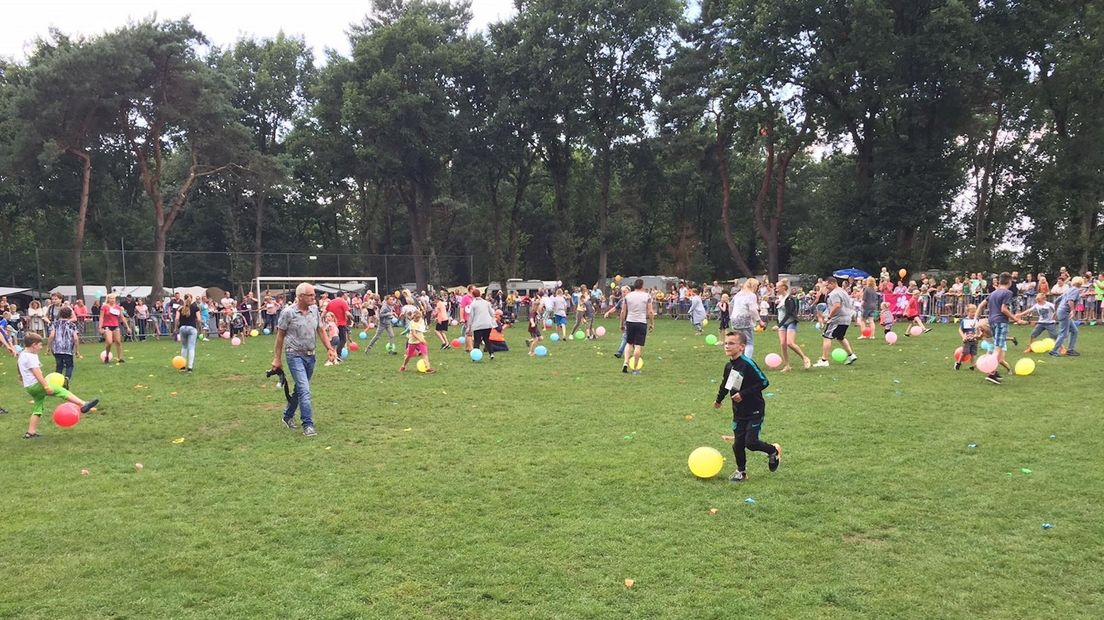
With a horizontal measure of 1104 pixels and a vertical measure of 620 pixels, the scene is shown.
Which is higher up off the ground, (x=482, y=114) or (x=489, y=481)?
(x=482, y=114)

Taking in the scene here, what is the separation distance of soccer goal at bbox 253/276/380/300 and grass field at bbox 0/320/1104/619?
2495 cm

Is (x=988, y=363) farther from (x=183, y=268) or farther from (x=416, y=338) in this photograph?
(x=183, y=268)

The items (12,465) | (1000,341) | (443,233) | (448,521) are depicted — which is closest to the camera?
(448,521)

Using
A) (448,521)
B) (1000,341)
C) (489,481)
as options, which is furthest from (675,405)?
(1000,341)

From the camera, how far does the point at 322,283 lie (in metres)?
36.8

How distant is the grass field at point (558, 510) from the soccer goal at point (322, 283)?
2495 centimetres

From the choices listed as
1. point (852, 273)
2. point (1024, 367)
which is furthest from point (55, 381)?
point (852, 273)

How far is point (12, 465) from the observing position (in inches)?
278

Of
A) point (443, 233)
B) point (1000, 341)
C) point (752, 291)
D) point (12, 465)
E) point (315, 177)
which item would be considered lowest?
point (12, 465)

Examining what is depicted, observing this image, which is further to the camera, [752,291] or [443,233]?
[443,233]

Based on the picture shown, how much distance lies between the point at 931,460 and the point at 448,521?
4724 mm

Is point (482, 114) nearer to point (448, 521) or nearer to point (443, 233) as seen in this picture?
point (443, 233)

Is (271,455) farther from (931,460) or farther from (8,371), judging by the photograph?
(8,371)

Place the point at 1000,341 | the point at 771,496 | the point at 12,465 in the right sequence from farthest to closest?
the point at 1000,341 < the point at 12,465 < the point at 771,496
